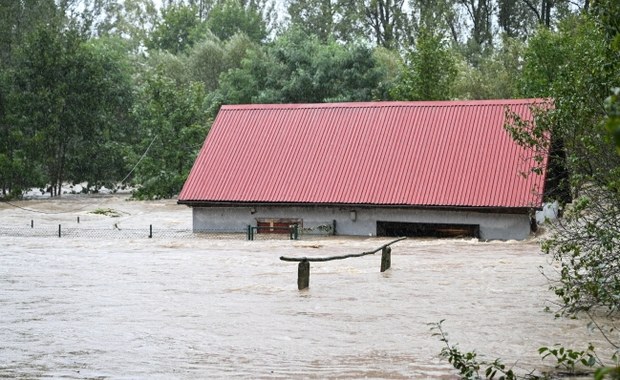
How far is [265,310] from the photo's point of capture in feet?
59.9

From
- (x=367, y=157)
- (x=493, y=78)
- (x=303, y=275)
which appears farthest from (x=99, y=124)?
(x=303, y=275)

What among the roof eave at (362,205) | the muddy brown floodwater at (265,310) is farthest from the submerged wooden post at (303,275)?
the roof eave at (362,205)

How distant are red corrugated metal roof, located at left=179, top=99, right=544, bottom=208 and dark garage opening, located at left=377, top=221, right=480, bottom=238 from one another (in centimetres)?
120

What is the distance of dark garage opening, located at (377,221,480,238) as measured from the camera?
33.3 metres

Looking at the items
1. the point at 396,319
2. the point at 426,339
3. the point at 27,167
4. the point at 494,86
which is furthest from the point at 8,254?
the point at 494,86

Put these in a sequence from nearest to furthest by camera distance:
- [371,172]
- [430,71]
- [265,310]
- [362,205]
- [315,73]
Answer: [265,310]
[362,205]
[371,172]
[430,71]
[315,73]

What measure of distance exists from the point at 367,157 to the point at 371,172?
1.20m

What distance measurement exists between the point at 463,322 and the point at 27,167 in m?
44.7

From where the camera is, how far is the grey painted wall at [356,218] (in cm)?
3266

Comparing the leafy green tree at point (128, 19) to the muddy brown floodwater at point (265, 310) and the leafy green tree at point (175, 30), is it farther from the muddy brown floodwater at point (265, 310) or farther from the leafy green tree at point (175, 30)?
the muddy brown floodwater at point (265, 310)

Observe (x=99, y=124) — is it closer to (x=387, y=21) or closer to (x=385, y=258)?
(x=387, y=21)

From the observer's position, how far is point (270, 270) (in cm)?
2514

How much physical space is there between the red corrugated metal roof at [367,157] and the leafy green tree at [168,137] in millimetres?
13740

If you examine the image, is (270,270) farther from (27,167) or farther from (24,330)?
(27,167)
